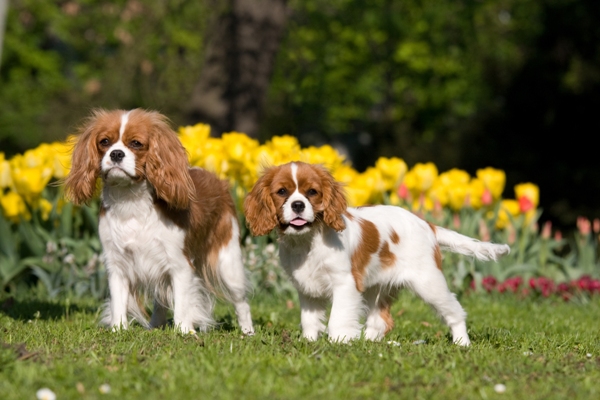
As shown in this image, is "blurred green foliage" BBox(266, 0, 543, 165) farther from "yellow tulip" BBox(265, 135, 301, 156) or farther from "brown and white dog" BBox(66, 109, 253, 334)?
"brown and white dog" BBox(66, 109, 253, 334)

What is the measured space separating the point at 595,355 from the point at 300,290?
200cm

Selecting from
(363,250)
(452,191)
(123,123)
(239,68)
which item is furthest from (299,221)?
(239,68)

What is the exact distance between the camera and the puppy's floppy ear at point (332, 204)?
234 inches

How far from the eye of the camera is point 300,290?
6.21 meters

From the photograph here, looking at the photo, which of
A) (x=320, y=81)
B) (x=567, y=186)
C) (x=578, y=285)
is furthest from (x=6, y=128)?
(x=578, y=285)

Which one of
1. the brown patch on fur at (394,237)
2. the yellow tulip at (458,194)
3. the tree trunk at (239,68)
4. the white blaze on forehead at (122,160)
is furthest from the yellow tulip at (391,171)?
the white blaze on forehead at (122,160)

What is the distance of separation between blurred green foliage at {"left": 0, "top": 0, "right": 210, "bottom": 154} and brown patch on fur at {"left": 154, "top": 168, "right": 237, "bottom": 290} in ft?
46.5

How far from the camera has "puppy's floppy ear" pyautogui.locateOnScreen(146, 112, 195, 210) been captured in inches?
240

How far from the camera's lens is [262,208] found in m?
6.14

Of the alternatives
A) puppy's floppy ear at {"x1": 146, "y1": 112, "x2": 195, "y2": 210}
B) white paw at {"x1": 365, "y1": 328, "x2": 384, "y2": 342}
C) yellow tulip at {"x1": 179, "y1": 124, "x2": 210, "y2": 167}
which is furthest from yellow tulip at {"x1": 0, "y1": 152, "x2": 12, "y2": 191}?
white paw at {"x1": 365, "y1": 328, "x2": 384, "y2": 342}

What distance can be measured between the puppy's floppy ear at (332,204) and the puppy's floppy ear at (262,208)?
0.35 meters

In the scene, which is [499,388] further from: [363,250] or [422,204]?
[422,204]

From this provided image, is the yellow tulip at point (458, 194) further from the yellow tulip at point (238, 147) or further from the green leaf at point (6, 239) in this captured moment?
the green leaf at point (6, 239)

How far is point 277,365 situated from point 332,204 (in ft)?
4.90
